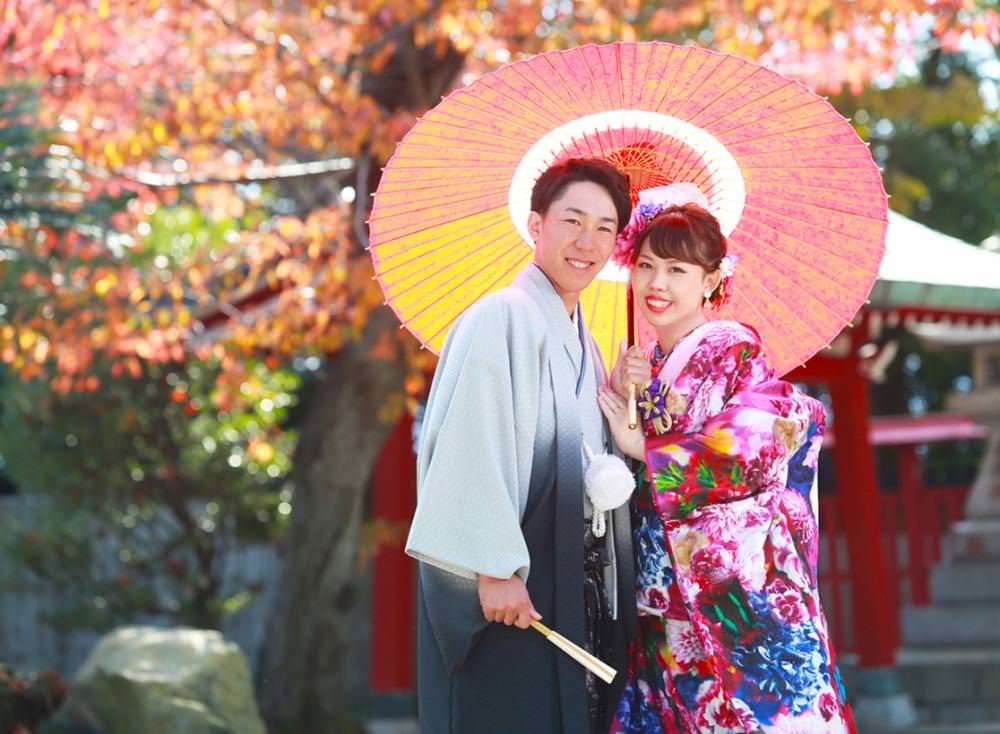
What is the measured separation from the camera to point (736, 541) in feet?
10.6

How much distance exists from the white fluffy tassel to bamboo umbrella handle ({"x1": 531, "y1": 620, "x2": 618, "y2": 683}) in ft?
1.00

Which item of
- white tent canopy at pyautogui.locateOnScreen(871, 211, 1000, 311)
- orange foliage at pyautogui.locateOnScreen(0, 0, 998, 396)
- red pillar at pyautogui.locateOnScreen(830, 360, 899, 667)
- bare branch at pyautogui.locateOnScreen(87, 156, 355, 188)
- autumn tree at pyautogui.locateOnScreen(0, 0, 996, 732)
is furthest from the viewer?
red pillar at pyautogui.locateOnScreen(830, 360, 899, 667)

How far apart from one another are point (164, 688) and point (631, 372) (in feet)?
12.8

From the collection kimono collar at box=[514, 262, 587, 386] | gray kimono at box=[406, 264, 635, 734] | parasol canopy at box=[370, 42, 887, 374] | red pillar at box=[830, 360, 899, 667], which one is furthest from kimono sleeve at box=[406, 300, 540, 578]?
red pillar at box=[830, 360, 899, 667]

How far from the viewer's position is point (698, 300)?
338 centimetres

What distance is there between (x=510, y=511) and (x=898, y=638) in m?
7.50

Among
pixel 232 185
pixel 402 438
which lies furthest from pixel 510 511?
pixel 402 438

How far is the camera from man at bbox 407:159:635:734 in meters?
3.05

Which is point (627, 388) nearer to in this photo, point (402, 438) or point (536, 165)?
point (536, 165)

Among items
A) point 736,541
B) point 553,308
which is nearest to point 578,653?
point 736,541

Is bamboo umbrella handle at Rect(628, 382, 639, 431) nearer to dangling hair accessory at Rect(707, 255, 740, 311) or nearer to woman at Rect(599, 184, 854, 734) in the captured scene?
woman at Rect(599, 184, 854, 734)

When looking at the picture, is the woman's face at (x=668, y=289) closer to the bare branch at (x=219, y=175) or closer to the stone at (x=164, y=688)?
the bare branch at (x=219, y=175)

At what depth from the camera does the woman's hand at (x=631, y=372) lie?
331 cm

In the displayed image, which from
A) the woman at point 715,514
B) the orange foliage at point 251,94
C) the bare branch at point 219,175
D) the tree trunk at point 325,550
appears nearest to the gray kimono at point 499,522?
the woman at point 715,514
